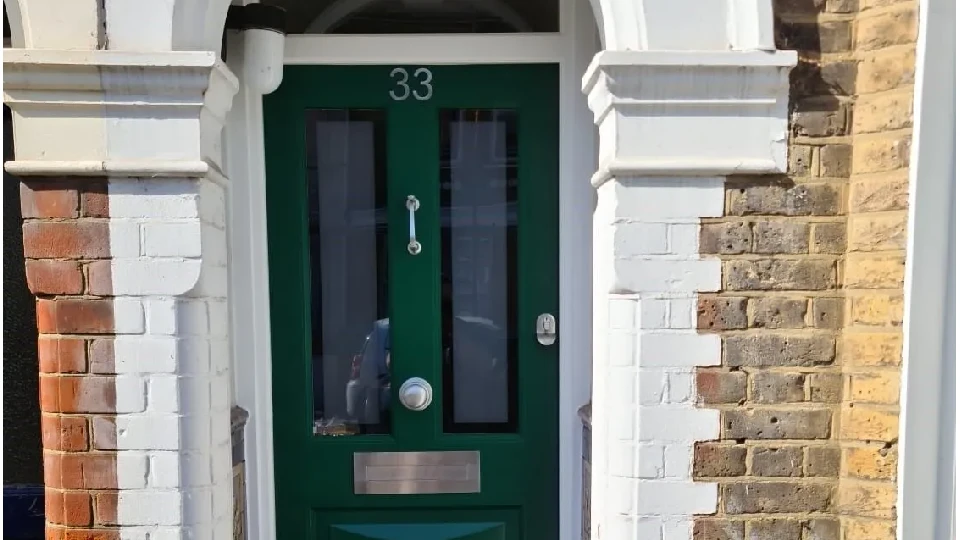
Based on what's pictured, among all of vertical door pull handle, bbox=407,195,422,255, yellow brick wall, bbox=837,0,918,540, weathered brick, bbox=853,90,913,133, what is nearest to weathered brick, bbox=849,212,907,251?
yellow brick wall, bbox=837,0,918,540

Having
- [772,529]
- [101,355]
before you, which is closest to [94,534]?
[101,355]

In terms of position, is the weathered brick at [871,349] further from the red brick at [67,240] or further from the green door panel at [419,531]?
the red brick at [67,240]

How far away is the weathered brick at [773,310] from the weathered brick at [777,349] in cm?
4

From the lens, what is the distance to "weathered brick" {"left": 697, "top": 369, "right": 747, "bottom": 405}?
6.33ft

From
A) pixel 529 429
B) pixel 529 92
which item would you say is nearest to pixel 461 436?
pixel 529 429

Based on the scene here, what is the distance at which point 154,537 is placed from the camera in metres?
1.94

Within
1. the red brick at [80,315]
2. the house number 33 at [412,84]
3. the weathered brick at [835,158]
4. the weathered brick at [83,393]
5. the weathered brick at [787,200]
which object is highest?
the house number 33 at [412,84]

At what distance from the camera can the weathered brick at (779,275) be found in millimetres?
1916

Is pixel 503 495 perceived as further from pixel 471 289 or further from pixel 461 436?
pixel 471 289

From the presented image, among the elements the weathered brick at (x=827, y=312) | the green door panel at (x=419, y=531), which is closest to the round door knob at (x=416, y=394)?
the green door panel at (x=419, y=531)

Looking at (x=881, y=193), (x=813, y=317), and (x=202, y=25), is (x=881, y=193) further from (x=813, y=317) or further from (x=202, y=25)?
(x=202, y=25)

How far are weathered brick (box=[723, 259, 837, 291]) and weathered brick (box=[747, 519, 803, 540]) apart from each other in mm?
663

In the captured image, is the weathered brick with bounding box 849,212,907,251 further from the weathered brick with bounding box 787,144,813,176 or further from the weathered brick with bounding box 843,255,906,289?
the weathered brick with bounding box 787,144,813,176

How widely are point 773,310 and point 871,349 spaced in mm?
272
